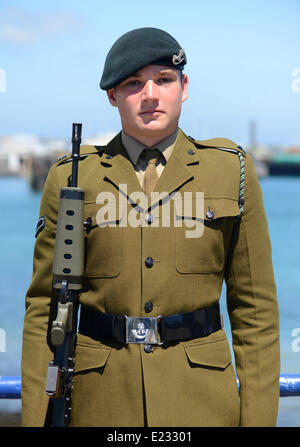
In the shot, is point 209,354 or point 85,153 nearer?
point 209,354

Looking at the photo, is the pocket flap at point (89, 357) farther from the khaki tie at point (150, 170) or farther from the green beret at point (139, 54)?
the green beret at point (139, 54)

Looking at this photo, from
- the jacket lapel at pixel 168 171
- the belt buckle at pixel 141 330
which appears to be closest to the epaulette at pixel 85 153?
the jacket lapel at pixel 168 171

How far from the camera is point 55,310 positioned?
12.3ft

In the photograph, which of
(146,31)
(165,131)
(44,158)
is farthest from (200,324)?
(44,158)

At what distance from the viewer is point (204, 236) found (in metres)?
3.61

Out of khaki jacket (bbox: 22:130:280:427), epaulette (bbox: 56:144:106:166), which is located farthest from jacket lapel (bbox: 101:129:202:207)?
epaulette (bbox: 56:144:106:166)

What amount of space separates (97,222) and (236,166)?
714mm

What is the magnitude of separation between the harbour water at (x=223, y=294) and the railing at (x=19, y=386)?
526 mm

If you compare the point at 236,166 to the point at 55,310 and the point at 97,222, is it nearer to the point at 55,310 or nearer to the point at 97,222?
the point at 97,222

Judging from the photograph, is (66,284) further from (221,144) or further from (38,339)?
(221,144)

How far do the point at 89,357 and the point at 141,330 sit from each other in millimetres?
283

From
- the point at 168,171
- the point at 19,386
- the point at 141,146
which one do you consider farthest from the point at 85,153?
the point at 19,386

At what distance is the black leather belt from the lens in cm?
350

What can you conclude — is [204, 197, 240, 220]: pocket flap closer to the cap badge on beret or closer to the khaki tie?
the khaki tie
